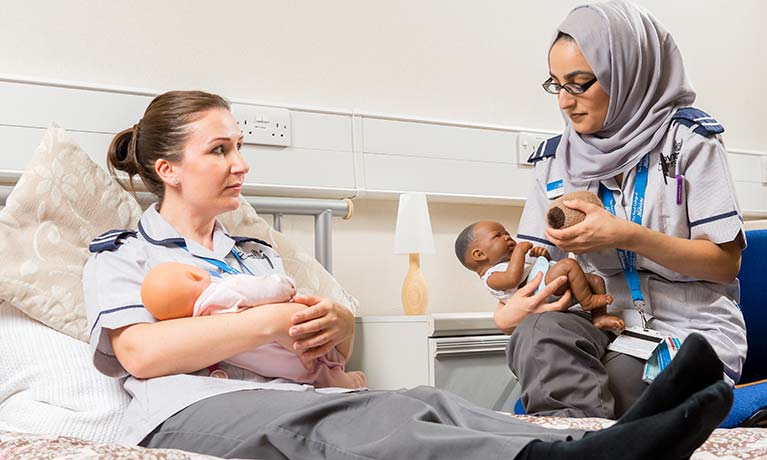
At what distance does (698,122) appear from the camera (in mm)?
1783

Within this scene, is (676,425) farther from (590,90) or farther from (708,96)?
(708,96)

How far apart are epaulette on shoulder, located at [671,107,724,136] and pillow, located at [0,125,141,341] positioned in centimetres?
136

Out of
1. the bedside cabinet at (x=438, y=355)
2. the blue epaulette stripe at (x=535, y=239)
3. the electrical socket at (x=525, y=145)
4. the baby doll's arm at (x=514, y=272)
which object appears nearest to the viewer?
the baby doll's arm at (x=514, y=272)

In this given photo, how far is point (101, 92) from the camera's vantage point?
237 cm

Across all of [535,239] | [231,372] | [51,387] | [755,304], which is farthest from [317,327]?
[755,304]

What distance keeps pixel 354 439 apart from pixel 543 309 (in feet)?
2.48

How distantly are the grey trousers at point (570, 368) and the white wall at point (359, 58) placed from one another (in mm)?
1195

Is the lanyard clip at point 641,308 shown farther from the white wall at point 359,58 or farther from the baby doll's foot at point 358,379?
the white wall at point 359,58

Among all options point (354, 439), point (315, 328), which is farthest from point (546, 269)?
point (354, 439)

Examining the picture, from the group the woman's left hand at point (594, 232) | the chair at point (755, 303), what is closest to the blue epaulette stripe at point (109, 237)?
the woman's left hand at point (594, 232)

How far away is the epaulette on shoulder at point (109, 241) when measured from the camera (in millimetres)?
1703

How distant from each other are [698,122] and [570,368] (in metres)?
→ 0.65

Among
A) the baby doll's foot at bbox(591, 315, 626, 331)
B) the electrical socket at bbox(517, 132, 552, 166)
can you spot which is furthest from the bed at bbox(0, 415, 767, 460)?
the electrical socket at bbox(517, 132, 552, 166)

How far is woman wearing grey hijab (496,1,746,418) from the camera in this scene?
1.67 m
